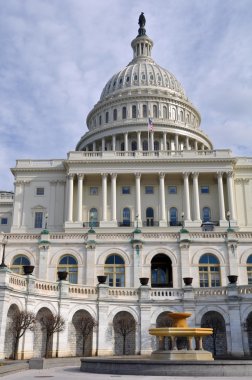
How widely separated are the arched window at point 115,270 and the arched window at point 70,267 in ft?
11.2

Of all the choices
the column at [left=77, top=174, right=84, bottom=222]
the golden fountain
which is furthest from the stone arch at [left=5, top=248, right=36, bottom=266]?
the column at [left=77, top=174, right=84, bottom=222]

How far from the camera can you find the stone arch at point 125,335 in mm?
41625

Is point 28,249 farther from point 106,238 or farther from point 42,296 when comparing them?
point 42,296

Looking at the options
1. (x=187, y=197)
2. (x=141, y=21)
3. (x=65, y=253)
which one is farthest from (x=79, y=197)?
(x=141, y=21)

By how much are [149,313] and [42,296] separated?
31.8 ft

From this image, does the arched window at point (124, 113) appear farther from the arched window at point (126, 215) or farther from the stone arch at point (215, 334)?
the stone arch at point (215, 334)

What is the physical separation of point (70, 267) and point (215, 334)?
1823cm

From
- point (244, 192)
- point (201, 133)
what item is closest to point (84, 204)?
point (244, 192)

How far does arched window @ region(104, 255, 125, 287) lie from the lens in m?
52.2

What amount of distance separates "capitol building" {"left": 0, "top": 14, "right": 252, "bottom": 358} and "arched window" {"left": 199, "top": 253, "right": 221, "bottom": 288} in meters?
0.12

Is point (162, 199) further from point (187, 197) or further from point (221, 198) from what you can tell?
point (221, 198)

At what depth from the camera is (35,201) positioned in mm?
91125

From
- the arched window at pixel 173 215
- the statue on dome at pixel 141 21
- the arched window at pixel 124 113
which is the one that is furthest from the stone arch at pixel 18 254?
the statue on dome at pixel 141 21

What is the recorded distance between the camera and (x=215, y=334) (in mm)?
42188
